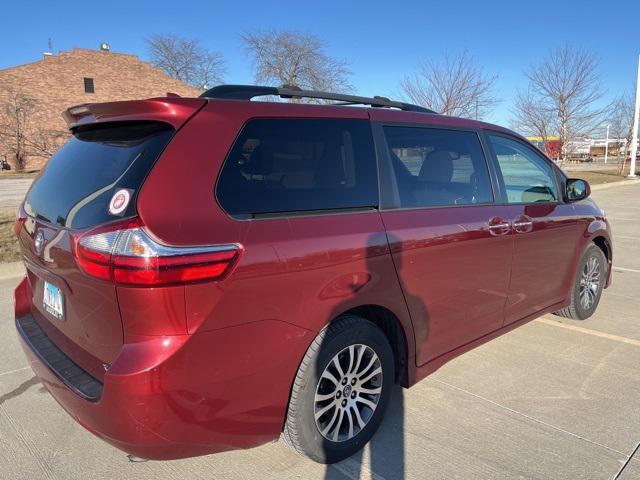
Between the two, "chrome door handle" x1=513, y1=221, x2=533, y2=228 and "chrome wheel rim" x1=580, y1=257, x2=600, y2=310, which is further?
"chrome wheel rim" x1=580, y1=257, x2=600, y2=310

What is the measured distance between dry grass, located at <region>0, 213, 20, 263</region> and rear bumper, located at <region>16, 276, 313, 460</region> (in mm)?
5467

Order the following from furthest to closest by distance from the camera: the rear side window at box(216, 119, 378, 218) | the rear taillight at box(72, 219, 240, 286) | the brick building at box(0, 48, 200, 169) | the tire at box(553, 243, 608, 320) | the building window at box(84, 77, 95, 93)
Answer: the building window at box(84, 77, 95, 93) < the brick building at box(0, 48, 200, 169) < the tire at box(553, 243, 608, 320) < the rear side window at box(216, 119, 378, 218) < the rear taillight at box(72, 219, 240, 286)

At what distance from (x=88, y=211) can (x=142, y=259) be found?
1.43 feet

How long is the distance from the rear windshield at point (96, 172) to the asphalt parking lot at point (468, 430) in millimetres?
1292

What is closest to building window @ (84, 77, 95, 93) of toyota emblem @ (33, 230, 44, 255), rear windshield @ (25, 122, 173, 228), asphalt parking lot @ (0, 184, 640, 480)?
asphalt parking lot @ (0, 184, 640, 480)

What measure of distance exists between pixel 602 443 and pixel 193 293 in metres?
2.45

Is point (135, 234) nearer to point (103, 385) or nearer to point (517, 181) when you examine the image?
point (103, 385)

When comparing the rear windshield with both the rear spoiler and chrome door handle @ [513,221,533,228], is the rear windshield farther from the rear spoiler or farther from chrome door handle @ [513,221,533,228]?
chrome door handle @ [513,221,533,228]

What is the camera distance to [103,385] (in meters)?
2.01

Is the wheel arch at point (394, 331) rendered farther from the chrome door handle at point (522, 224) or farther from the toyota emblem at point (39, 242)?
the toyota emblem at point (39, 242)

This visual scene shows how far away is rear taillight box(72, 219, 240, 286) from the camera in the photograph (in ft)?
6.04

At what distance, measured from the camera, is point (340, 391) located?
99.0 inches

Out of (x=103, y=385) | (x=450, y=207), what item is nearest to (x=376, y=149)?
(x=450, y=207)

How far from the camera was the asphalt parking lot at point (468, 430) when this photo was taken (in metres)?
2.52
